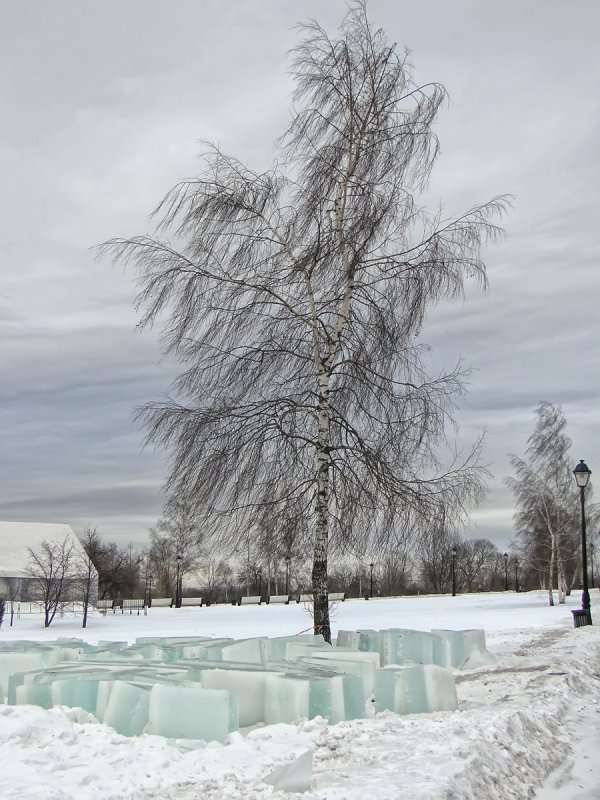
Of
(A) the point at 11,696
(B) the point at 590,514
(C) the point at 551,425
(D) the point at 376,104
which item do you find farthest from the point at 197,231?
(B) the point at 590,514

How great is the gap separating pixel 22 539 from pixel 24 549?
1.58 metres

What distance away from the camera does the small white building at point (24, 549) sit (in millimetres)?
45375

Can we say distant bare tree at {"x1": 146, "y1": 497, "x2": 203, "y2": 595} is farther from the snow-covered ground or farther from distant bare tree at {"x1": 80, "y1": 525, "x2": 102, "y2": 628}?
the snow-covered ground

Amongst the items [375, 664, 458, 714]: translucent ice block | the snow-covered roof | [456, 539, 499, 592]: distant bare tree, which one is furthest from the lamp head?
[456, 539, 499, 592]: distant bare tree

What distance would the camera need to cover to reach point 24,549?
4950 centimetres

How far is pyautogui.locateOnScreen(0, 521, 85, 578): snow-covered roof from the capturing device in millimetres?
47281

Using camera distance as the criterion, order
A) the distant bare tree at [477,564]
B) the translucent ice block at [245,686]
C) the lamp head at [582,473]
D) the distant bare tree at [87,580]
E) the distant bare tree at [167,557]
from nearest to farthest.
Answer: the translucent ice block at [245,686] < the lamp head at [582,473] < the distant bare tree at [87,580] < the distant bare tree at [167,557] < the distant bare tree at [477,564]

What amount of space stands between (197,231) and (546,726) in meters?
9.11

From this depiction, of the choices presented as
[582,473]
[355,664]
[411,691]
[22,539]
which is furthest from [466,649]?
[22,539]

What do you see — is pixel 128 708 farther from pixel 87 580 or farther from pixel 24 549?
pixel 24 549

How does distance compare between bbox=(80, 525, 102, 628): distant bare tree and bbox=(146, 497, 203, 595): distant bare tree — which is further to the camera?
bbox=(146, 497, 203, 595): distant bare tree

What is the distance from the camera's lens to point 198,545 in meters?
12.7

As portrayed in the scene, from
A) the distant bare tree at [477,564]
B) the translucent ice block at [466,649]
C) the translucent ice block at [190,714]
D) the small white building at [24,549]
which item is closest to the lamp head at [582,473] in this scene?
the translucent ice block at [466,649]

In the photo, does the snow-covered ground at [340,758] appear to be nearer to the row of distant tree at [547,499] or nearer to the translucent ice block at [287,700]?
the translucent ice block at [287,700]
